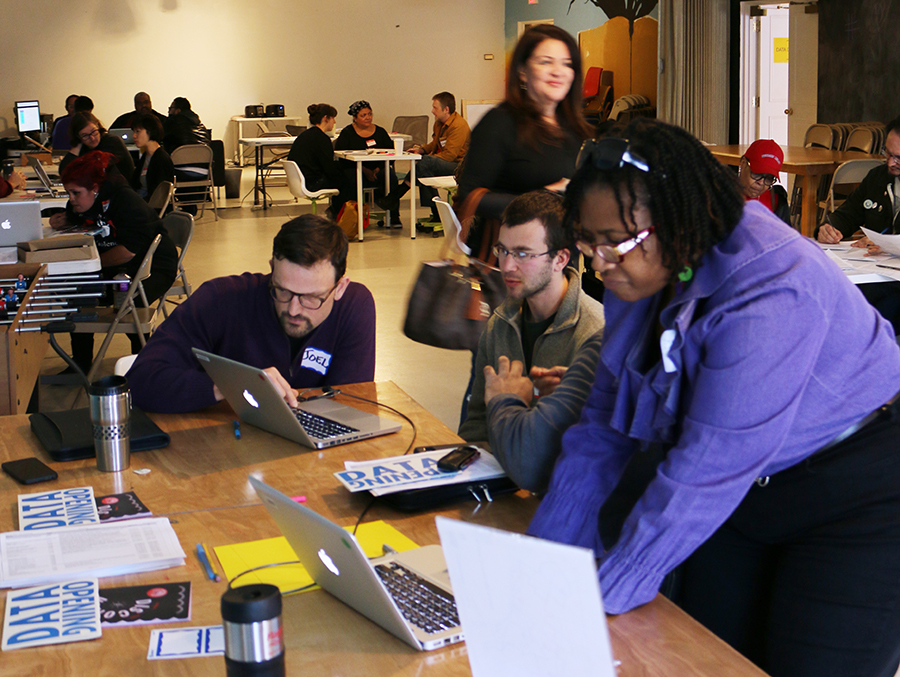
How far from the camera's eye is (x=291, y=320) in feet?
7.62

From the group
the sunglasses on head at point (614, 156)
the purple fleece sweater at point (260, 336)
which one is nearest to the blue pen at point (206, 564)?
the sunglasses on head at point (614, 156)

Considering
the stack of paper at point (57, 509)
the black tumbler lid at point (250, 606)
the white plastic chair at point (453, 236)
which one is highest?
the white plastic chair at point (453, 236)

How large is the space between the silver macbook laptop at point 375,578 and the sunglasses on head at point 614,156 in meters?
0.57

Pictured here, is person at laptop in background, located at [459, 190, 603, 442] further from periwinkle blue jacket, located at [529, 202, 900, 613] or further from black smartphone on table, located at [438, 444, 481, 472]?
periwinkle blue jacket, located at [529, 202, 900, 613]

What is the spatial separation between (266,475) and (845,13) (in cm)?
890

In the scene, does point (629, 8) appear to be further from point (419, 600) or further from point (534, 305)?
point (419, 600)

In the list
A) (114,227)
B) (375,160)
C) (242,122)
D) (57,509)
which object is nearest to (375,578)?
(57,509)

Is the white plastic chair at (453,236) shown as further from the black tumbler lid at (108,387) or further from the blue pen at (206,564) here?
the blue pen at (206,564)

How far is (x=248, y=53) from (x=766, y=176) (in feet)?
37.8

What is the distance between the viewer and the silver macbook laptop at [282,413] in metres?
1.83

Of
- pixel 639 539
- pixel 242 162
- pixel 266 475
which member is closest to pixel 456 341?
pixel 266 475

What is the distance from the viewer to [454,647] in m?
1.14

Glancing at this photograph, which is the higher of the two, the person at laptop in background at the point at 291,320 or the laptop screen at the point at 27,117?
the laptop screen at the point at 27,117

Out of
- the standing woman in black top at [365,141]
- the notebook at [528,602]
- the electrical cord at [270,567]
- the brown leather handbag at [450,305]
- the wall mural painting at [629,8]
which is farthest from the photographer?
the wall mural painting at [629,8]
